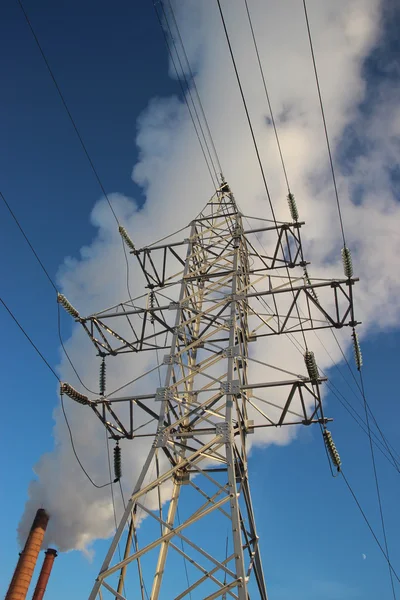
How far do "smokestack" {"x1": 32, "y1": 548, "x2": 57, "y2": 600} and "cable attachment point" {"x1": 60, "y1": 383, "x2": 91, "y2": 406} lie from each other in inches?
850

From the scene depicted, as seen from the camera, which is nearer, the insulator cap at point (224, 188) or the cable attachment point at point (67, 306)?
the cable attachment point at point (67, 306)

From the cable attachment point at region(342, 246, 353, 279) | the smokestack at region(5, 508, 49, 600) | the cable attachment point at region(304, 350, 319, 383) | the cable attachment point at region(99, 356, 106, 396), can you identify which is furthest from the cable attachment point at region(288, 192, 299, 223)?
the smokestack at region(5, 508, 49, 600)

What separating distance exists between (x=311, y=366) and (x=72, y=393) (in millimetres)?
6329

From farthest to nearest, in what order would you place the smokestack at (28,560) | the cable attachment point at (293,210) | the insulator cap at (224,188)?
the smokestack at (28,560), the insulator cap at (224,188), the cable attachment point at (293,210)

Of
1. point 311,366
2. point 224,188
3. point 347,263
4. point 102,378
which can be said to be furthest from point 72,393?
point 224,188

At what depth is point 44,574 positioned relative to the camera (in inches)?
1136

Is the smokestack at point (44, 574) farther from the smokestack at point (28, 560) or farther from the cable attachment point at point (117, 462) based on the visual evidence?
the cable attachment point at point (117, 462)

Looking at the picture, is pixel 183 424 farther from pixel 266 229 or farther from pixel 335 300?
pixel 266 229

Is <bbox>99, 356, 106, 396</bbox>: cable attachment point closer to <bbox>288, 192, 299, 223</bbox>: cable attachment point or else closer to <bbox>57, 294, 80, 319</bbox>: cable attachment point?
<bbox>57, 294, 80, 319</bbox>: cable attachment point

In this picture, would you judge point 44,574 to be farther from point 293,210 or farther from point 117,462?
point 293,210

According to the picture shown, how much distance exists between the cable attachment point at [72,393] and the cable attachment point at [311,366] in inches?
234

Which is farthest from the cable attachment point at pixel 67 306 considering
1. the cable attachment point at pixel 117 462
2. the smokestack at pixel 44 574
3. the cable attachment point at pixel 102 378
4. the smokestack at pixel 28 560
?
the smokestack at pixel 44 574

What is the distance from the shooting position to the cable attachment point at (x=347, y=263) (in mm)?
13642

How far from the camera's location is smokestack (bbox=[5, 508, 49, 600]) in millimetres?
25078
